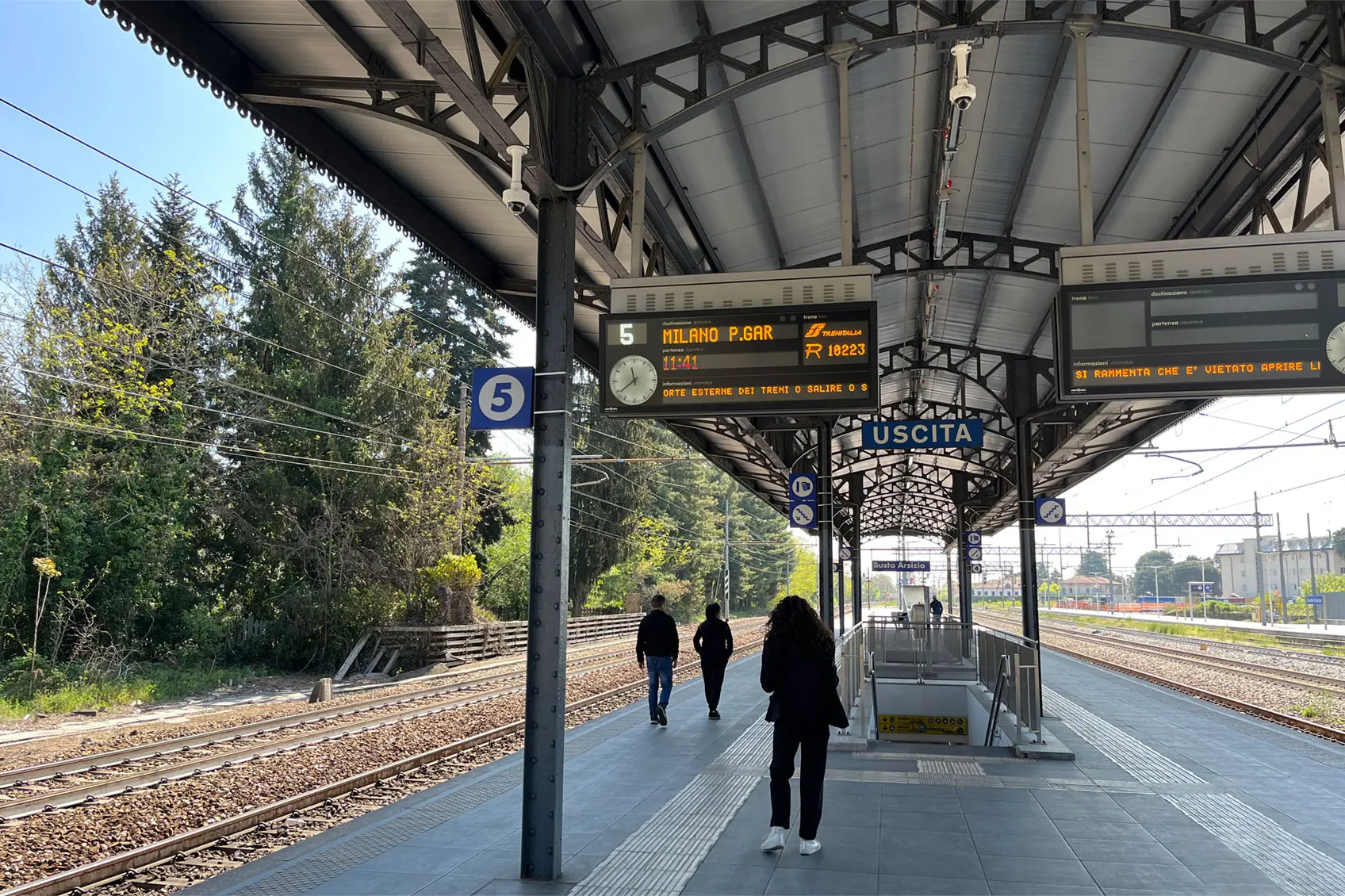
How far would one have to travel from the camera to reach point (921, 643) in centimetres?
1867

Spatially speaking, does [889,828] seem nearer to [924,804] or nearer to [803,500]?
[924,804]

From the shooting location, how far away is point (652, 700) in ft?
36.6

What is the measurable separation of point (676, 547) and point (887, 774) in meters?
50.4

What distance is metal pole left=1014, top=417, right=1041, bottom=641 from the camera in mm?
14059

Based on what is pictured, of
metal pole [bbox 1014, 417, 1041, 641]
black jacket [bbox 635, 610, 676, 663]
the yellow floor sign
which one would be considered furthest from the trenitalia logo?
the yellow floor sign

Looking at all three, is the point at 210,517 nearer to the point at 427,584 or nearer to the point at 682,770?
the point at 427,584

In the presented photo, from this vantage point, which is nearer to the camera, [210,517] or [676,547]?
[210,517]

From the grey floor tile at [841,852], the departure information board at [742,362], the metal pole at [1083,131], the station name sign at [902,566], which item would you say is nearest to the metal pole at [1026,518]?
the grey floor tile at [841,852]

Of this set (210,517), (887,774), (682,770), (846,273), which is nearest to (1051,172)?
(846,273)

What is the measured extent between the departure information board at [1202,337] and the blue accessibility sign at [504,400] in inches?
130

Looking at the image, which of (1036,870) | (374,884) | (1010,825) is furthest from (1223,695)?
(374,884)

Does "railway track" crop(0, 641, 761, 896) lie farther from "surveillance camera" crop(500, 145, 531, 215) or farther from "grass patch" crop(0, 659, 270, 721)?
"grass patch" crop(0, 659, 270, 721)

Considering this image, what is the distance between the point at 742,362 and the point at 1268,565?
106896 millimetres

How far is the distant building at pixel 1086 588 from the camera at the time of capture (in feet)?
451
